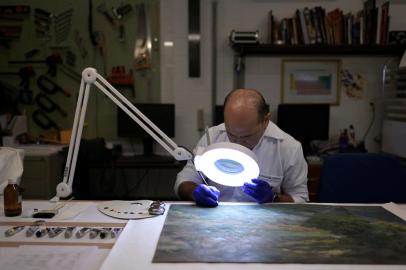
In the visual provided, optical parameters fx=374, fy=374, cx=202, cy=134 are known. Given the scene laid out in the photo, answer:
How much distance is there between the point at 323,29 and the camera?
10.7ft

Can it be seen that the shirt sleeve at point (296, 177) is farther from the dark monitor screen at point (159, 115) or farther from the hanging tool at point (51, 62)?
the hanging tool at point (51, 62)

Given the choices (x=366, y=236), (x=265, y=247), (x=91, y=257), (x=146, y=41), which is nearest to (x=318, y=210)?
(x=366, y=236)

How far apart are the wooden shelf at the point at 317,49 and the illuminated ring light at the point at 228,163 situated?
221 centimetres

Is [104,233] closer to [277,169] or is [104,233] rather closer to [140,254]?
[140,254]

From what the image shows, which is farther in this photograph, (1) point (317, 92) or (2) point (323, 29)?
(1) point (317, 92)

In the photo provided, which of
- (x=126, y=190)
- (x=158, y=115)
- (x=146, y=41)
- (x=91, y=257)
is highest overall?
(x=146, y=41)

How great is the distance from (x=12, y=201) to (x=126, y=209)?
42 centimetres

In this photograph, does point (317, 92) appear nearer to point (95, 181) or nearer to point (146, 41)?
point (146, 41)

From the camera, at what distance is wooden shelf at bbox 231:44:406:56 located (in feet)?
10.6

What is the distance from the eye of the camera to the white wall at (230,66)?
3.47m

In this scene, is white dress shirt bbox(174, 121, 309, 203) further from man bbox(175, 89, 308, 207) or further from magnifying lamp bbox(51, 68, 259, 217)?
magnifying lamp bbox(51, 68, 259, 217)

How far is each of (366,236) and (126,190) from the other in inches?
116

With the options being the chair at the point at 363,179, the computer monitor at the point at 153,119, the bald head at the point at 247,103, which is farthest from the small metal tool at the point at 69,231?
the computer monitor at the point at 153,119

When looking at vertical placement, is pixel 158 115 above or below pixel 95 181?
above
